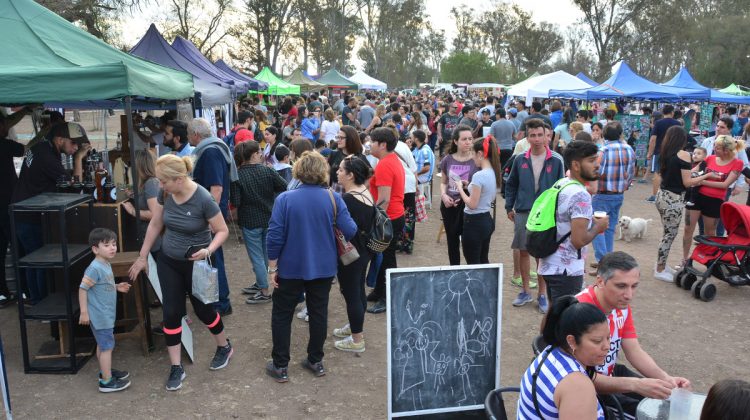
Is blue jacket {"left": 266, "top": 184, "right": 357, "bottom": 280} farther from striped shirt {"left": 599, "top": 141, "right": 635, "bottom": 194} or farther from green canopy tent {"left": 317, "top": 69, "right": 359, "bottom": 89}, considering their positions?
green canopy tent {"left": 317, "top": 69, "right": 359, "bottom": 89}

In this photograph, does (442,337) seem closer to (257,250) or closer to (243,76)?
(257,250)

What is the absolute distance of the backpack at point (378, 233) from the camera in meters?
4.31

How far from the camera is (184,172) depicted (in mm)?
3756

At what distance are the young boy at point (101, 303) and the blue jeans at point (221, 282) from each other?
3.58 feet

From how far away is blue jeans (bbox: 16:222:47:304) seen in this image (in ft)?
16.0

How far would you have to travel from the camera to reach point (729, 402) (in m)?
1.69

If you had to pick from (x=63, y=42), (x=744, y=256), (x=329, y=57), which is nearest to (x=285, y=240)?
(x=63, y=42)

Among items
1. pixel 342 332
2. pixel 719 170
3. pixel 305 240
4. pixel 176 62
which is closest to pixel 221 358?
pixel 342 332

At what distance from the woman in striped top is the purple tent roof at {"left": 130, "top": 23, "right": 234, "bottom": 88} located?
8.68 metres

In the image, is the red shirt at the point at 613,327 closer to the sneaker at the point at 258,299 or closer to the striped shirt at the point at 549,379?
the striped shirt at the point at 549,379

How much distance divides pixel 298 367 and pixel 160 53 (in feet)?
23.6

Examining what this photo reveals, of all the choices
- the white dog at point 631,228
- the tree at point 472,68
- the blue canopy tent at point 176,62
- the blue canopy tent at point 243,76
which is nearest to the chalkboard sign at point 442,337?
the white dog at point 631,228

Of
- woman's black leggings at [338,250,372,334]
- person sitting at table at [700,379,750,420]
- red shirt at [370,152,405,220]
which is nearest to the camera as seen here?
person sitting at table at [700,379,750,420]

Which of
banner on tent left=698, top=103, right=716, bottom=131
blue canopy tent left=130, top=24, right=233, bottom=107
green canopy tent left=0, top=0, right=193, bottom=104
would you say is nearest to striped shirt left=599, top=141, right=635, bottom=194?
green canopy tent left=0, top=0, right=193, bottom=104
